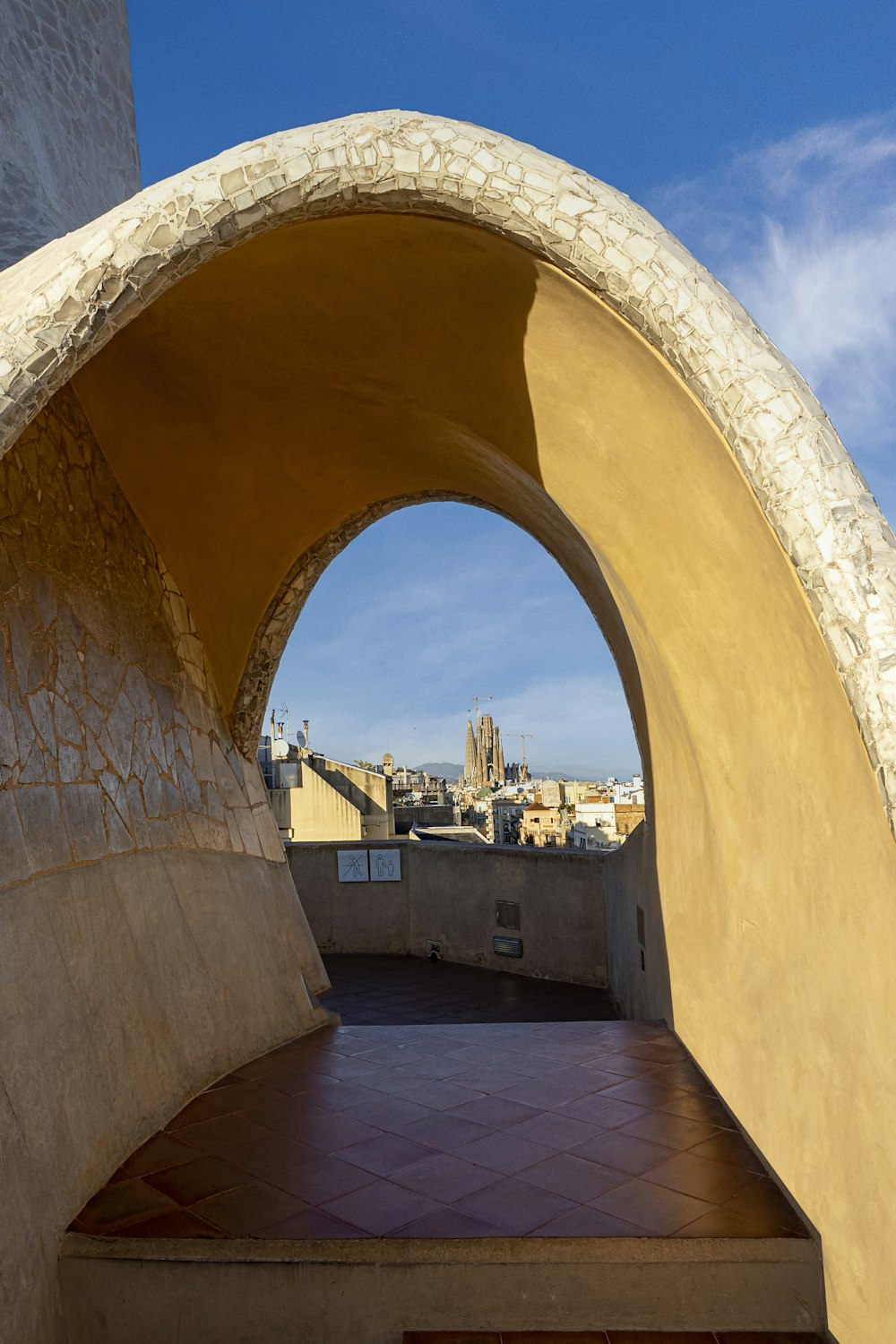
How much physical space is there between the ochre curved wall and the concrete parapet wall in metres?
3.41

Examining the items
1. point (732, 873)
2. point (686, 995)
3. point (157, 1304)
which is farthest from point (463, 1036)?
point (157, 1304)

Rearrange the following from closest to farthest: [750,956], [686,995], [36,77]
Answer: [750,956], [686,995], [36,77]

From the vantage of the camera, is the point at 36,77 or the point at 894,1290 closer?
the point at 894,1290

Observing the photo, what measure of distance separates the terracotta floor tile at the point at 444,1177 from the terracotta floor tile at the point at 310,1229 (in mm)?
325

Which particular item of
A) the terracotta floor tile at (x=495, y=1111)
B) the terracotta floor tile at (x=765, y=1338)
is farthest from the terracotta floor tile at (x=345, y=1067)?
the terracotta floor tile at (x=765, y=1338)

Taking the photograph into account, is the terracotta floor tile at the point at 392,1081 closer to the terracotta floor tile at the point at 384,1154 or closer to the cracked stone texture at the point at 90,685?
the terracotta floor tile at the point at 384,1154

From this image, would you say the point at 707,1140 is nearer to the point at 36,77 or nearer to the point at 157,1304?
the point at 157,1304

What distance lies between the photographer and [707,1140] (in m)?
3.58

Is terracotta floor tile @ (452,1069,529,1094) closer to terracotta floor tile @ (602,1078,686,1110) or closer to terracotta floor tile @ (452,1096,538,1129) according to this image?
terracotta floor tile @ (452,1096,538,1129)

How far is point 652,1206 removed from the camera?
120 inches

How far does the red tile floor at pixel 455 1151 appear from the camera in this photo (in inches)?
117

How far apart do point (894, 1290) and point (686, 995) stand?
2.39 metres

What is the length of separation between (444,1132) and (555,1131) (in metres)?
0.42

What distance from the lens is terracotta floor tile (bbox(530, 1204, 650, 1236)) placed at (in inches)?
112
